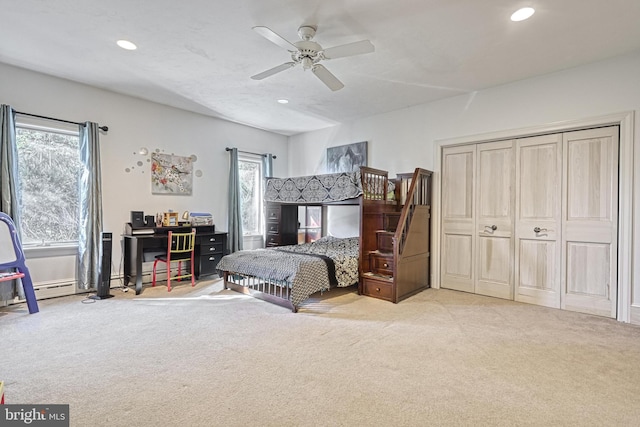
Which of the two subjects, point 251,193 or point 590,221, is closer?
point 590,221

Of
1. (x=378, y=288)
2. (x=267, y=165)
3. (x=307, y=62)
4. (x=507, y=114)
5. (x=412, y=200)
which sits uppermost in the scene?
(x=307, y=62)

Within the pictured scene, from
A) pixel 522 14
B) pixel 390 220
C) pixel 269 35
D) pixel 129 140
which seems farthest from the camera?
pixel 390 220

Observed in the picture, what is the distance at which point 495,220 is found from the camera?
173 inches

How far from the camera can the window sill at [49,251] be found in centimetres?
403

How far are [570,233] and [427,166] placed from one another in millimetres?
2032

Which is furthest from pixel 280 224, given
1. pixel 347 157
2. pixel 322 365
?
pixel 322 365

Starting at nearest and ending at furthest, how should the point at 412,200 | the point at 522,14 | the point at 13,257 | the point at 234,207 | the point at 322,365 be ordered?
the point at 322,365 → the point at 522,14 → the point at 13,257 → the point at 412,200 → the point at 234,207

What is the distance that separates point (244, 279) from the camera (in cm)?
456

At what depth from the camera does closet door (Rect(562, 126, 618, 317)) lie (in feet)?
11.7

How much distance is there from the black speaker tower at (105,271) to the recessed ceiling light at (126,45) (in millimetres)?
2363

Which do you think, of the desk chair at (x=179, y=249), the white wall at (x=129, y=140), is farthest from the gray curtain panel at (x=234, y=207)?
the desk chair at (x=179, y=249)

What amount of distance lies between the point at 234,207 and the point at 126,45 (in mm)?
3149

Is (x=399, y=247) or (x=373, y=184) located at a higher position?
(x=373, y=184)

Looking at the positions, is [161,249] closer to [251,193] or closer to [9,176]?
[9,176]
